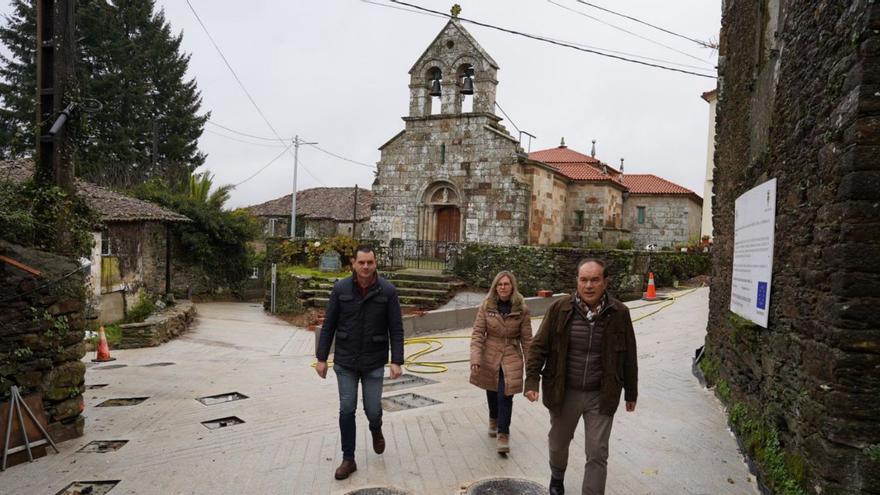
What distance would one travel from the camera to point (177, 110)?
130ft

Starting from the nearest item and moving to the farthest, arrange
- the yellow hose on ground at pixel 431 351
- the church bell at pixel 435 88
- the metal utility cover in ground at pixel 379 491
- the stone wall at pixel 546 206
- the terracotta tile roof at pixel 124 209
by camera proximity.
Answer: the metal utility cover in ground at pixel 379 491 → the yellow hose on ground at pixel 431 351 → the terracotta tile roof at pixel 124 209 → the stone wall at pixel 546 206 → the church bell at pixel 435 88

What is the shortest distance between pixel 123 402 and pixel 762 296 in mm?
8253

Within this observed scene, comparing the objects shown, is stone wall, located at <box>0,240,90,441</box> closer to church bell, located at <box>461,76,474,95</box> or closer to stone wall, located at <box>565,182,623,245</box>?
church bell, located at <box>461,76,474,95</box>

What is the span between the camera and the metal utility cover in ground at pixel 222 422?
711cm

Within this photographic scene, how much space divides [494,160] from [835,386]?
65.4 ft

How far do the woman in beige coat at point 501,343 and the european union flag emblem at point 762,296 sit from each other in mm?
2101

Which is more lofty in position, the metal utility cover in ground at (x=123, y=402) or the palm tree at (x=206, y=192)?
the palm tree at (x=206, y=192)

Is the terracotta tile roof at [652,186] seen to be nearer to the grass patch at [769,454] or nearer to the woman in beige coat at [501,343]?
the grass patch at [769,454]

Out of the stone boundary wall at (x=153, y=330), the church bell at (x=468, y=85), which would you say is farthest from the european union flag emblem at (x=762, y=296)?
the church bell at (x=468, y=85)

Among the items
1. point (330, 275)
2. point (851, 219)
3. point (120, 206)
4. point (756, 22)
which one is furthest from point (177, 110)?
point (851, 219)

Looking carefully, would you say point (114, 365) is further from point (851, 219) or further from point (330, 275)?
point (851, 219)

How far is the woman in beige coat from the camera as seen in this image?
19.3 feet

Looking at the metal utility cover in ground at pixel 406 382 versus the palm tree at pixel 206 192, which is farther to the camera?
the palm tree at pixel 206 192

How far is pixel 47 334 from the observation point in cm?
638
